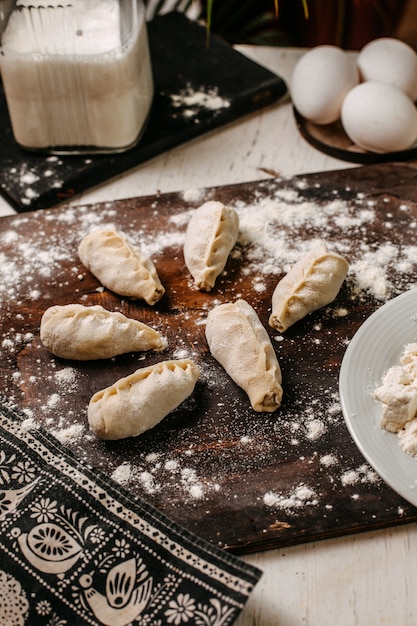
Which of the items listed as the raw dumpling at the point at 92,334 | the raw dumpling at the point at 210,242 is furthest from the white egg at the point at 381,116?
the raw dumpling at the point at 92,334

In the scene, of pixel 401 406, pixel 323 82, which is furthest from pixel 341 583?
pixel 323 82

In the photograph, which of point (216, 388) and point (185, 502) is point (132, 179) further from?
point (185, 502)

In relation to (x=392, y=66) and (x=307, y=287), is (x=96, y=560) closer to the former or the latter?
(x=307, y=287)

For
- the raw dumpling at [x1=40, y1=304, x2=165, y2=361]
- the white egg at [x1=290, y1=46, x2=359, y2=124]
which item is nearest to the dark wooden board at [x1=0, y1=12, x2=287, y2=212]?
the white egg at [x1=290, y1=46, x2=359, y2=124]

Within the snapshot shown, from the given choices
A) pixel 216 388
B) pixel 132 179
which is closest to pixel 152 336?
pixel 216 388

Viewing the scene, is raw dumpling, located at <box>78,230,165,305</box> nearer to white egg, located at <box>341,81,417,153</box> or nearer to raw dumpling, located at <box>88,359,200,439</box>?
raw dumpling, located at <box>88,359,200,439</box>
